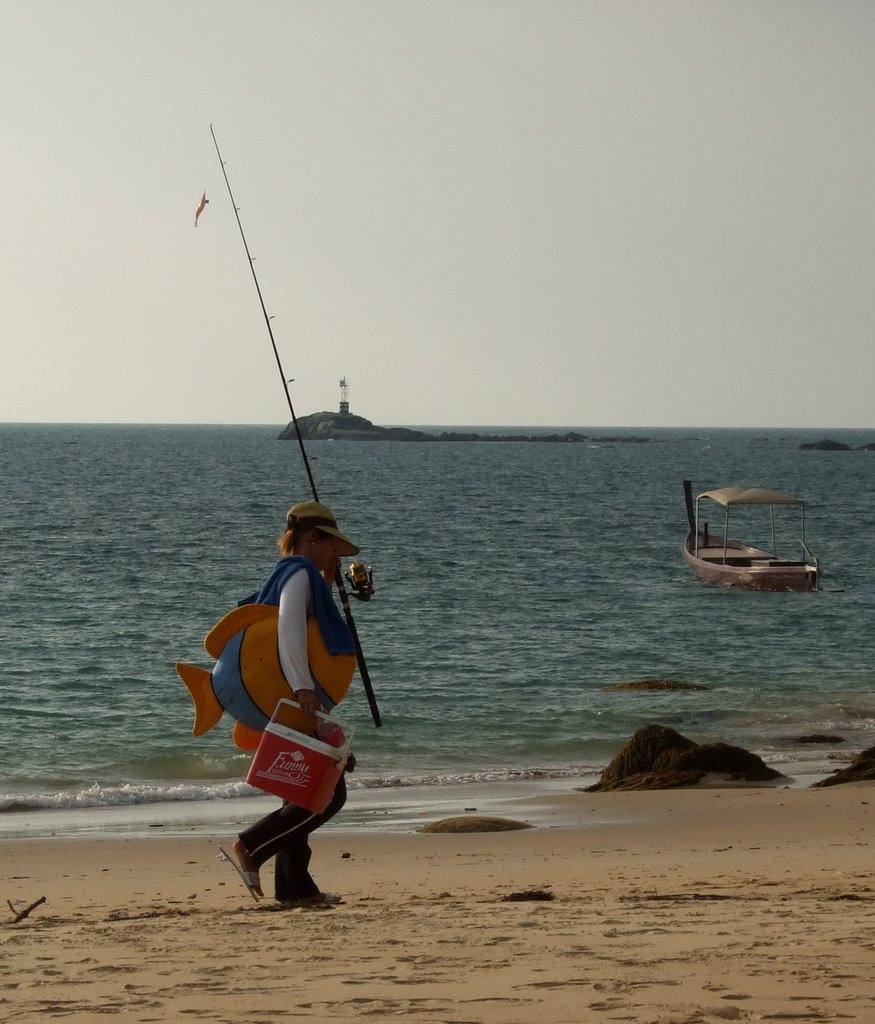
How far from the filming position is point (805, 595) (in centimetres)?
3384

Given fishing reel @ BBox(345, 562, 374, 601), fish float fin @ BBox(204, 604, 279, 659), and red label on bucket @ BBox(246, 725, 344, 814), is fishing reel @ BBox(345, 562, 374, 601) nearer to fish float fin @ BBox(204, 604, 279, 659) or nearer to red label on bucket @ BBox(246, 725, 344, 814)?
fish float fin @ BBox(204, 604, 279, 659)

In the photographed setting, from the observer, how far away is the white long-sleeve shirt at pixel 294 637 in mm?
5965

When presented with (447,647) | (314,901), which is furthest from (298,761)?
(447,647)

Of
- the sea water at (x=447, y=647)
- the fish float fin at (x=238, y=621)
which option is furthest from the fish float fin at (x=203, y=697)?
the sea water at (x=447, y=647)

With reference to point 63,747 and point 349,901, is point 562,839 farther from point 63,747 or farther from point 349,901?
point 63,747

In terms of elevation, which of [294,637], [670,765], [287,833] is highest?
[294,637]

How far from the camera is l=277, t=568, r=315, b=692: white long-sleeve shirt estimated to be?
596cm

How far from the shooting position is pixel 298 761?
6098mm

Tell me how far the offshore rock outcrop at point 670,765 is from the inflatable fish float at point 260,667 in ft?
23.8

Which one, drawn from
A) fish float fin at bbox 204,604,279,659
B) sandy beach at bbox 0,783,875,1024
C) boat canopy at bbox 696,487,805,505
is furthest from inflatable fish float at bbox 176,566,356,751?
boat canopy at bbox 696,487,805,505

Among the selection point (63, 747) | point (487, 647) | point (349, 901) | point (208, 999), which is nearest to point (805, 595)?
point (487, 647)

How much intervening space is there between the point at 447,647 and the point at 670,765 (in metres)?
11.3

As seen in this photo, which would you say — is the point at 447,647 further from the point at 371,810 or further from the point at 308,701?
the point at 308,701

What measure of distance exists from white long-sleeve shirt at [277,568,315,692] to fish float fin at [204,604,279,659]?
16 centimetres
